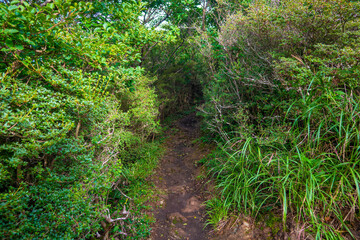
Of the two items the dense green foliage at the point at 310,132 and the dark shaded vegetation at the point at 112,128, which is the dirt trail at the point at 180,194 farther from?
the dense green foliage at the point at 310,132

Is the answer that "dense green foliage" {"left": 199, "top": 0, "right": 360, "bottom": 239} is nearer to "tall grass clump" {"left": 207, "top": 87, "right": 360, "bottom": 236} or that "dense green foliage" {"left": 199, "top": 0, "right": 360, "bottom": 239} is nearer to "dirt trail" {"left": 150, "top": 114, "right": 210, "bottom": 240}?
"tall grass clump" {"left": 207, "top": 87, "right": 360, "bottom": 236}

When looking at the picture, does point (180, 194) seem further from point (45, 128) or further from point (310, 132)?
point (45, 128)

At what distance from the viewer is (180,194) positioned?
4496 millimetres

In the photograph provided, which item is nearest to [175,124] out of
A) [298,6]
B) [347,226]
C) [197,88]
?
[197,88]

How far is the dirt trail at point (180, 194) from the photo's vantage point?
11.3ft

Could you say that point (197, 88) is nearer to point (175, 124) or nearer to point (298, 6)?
point (175, 124)

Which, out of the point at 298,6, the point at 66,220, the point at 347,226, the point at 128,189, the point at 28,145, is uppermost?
the point at 298,6

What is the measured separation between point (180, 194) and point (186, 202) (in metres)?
0.33

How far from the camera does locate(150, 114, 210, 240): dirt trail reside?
3439 mm

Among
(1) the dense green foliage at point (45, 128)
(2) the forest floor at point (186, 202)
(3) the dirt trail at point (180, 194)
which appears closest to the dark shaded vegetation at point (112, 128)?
(1) the dense green foliage at point (45, 128)

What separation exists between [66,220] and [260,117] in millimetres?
4036

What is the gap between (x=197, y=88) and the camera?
11211mm

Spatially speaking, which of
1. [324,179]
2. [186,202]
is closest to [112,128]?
[186,202]

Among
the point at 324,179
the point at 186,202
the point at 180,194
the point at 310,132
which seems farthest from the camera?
the point at 180,194
